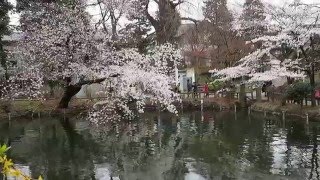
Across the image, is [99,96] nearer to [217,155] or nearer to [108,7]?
[108,7]

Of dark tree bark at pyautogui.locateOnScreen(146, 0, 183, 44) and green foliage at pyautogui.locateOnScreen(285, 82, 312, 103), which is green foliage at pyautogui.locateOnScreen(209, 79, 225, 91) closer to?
dark tree bark at pyautogui.locateOnScreen(146, 0, 183, 44)

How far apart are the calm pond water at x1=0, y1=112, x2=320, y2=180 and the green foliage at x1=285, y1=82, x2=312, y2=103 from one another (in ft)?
5.81

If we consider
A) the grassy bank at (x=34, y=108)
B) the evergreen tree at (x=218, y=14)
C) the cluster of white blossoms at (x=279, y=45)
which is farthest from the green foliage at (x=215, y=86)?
the grassy bank at (x=34, y=108)

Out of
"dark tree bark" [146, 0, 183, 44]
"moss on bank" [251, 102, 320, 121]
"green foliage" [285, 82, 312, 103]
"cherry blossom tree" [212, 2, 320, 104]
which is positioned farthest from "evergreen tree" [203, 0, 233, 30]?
"green foliage" [285, 82, 312, 103]

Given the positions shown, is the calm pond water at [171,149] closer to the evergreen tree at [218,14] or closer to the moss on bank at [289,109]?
the moss on bank at [289,109]

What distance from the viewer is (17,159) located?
556 inches

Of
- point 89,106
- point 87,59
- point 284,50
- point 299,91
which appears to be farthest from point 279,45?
point 89,106

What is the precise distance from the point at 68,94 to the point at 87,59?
5.98 m

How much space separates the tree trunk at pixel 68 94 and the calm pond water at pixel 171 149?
2.71m

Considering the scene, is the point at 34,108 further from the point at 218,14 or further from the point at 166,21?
the point at 218,14

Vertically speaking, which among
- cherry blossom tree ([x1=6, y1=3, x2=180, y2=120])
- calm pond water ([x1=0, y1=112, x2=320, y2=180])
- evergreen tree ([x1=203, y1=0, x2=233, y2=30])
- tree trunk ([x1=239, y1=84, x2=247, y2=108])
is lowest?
calm pond water ([x1=0, y1=112, x2=320, y2=180])

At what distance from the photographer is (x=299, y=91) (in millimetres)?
22578

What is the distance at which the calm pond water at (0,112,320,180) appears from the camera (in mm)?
11641

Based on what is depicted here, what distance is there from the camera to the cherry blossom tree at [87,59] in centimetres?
1975
